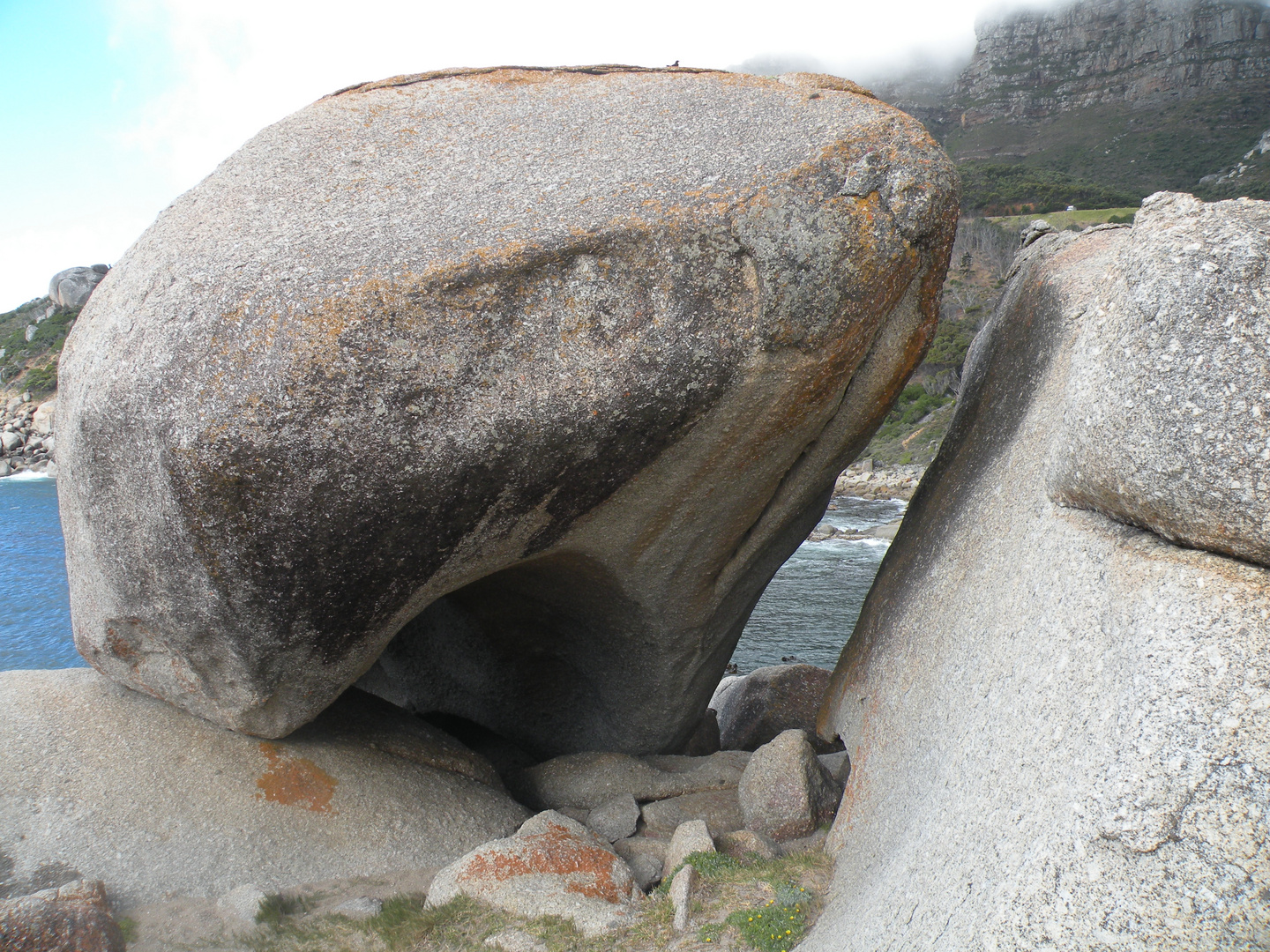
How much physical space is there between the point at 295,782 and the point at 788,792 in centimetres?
348

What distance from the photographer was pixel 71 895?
5.12m

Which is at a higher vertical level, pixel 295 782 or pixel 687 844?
pixel 295 782

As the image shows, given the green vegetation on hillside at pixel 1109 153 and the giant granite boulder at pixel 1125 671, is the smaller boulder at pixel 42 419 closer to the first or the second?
the green vegetation on hillside at pixel 1109 153

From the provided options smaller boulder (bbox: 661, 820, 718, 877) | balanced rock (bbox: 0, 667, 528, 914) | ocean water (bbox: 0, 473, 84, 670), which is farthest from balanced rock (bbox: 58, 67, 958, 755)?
ocean water (bbox: 0, 473, 84, 670)

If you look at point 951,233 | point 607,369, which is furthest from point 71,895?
point 951,233

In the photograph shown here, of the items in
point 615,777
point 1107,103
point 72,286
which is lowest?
point 615,777

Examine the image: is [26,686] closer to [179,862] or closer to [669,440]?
[179,862]

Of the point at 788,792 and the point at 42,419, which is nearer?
the point at 788,792

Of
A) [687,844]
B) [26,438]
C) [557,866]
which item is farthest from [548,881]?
[26,438]

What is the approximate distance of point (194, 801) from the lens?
Answer: 620 cm

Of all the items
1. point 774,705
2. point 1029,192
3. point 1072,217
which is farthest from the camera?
point 1029,192

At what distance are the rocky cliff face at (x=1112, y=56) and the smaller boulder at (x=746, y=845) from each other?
304 ft

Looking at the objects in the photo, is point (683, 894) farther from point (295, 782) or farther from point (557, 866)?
point (295, 782)

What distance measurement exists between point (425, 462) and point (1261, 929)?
4.05 meters
